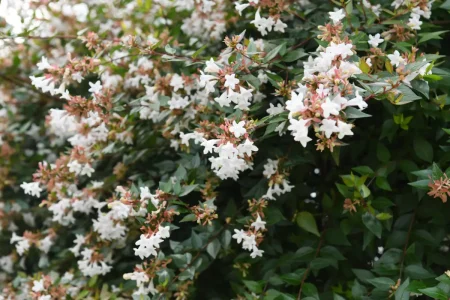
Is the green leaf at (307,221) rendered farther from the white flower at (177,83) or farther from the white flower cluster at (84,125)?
the white flower cluster at (84,125)

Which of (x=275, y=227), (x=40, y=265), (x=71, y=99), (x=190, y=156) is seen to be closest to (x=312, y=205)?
(x=275, y=227)

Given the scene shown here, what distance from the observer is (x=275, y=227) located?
182cm

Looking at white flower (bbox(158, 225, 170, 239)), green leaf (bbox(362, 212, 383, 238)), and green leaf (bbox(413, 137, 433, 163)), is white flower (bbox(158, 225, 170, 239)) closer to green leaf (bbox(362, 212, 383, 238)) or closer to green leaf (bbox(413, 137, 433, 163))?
green leaf (bbox(362, 212, 383, 238))

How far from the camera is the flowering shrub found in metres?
1.34

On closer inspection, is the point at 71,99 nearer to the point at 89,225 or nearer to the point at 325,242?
the point at 89,225

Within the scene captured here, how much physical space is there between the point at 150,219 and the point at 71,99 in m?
0.49

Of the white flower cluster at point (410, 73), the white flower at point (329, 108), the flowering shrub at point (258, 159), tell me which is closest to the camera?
the white flower at point (329, 108)

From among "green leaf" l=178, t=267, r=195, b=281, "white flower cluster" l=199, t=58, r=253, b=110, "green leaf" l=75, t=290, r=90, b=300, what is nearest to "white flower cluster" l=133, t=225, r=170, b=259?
"green leaf" l=178, t=267, r=195, b=281

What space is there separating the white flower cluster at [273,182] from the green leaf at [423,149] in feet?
1.33

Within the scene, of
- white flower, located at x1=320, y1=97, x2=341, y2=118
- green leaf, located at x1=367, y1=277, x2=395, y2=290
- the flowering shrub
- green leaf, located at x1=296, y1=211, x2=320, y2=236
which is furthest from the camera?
green leaf, located at x1=296, y1=211, x2=320, y2=236

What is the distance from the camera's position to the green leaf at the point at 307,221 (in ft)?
5.45

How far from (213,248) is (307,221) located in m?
0.32

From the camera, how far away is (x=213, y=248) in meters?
1.65

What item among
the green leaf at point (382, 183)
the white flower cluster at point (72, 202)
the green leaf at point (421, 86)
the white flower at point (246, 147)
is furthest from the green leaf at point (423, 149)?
the white flower cluster at point (72, 202)
